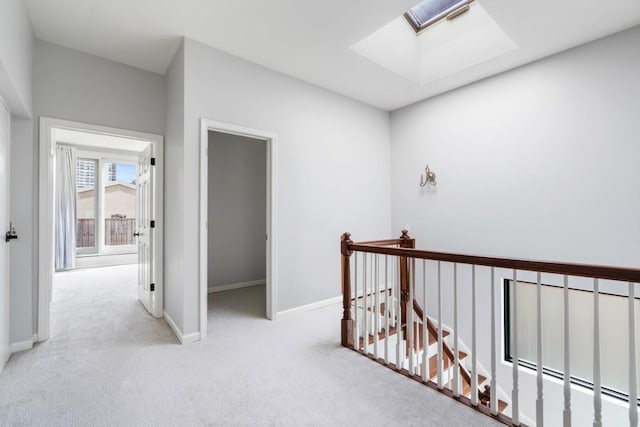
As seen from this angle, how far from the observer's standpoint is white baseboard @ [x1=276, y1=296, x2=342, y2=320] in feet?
10.9

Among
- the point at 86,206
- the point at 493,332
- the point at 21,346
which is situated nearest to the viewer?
the point at 493,332

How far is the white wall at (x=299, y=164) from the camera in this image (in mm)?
2729

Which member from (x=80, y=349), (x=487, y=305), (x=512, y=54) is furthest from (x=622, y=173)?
(x=80, y=349)

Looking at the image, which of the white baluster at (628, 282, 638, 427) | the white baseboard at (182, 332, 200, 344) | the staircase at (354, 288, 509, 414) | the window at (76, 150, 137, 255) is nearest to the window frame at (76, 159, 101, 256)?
the window at (76, 150, 137, 255)

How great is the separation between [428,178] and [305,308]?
237 cm

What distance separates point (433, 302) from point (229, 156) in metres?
3.66

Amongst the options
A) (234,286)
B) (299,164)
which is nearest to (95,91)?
(299,164)

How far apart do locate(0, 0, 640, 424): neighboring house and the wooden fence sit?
433 centimetres

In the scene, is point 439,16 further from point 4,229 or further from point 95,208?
point 95,208

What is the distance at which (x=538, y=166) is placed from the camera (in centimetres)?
317

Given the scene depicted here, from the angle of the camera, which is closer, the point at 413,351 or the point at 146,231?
the point at 413,351

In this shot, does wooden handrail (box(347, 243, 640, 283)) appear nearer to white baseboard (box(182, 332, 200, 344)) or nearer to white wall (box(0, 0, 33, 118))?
white baseboard (box(182, 332, 200, 344))

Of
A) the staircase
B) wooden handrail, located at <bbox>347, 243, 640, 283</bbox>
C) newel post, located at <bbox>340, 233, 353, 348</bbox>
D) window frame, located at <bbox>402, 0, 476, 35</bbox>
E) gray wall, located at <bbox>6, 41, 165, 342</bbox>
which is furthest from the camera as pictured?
window frame, located at <bbox>402, 0, 476, 35</bbox>

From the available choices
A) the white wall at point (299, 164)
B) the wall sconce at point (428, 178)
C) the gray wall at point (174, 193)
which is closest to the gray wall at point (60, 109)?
the gray wall at point (174, 193)
